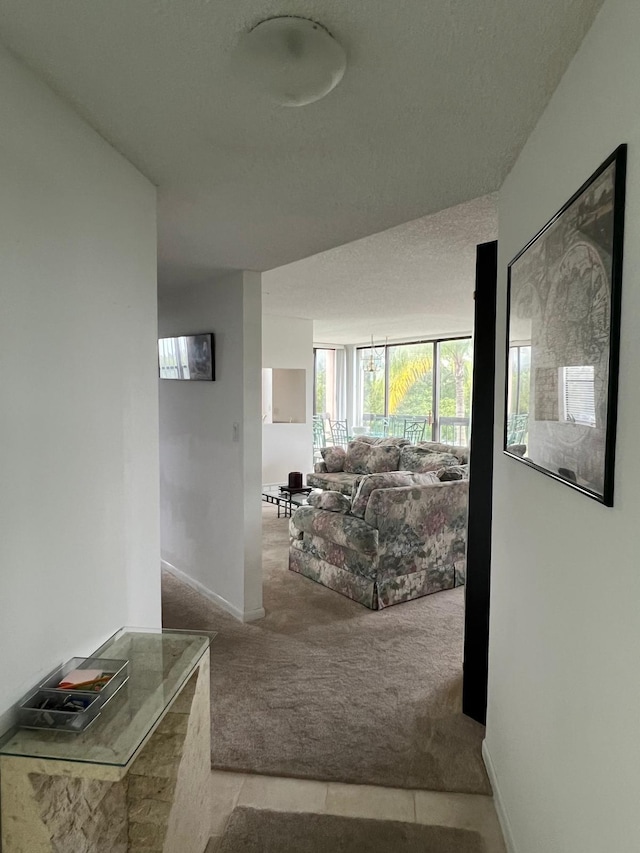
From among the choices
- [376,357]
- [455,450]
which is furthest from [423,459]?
[376,357]

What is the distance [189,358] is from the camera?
12.7 feet

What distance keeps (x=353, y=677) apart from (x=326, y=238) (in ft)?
7.34

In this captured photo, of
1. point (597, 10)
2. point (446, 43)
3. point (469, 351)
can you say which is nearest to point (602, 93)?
point (597, 10)

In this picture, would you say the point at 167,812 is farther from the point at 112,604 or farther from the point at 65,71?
the point at 65,71

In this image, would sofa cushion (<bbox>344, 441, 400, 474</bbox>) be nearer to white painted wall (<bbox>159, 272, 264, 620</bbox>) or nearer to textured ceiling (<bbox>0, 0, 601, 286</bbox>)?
white painted wall (<bbox>159, 272, 264, 620</bbox>)

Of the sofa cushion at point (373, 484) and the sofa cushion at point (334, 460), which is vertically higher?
the sofa cushion at point (373, 484)

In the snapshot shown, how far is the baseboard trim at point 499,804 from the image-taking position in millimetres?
1665

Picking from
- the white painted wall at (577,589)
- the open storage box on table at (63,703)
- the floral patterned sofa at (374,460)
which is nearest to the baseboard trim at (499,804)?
the white painted wall at (577,589)

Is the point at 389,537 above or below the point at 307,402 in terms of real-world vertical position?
below

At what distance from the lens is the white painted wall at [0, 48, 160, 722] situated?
120 centimetres

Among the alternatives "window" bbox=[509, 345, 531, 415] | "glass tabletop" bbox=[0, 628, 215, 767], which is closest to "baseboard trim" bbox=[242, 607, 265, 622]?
"glass tabletop" bbox=[0, 628, 215, 767]

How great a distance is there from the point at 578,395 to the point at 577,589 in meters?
0.42

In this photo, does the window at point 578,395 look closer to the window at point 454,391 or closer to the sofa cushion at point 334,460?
the sofa cushion at point 334,460

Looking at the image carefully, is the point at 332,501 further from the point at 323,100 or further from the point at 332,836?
the point at 323,100
